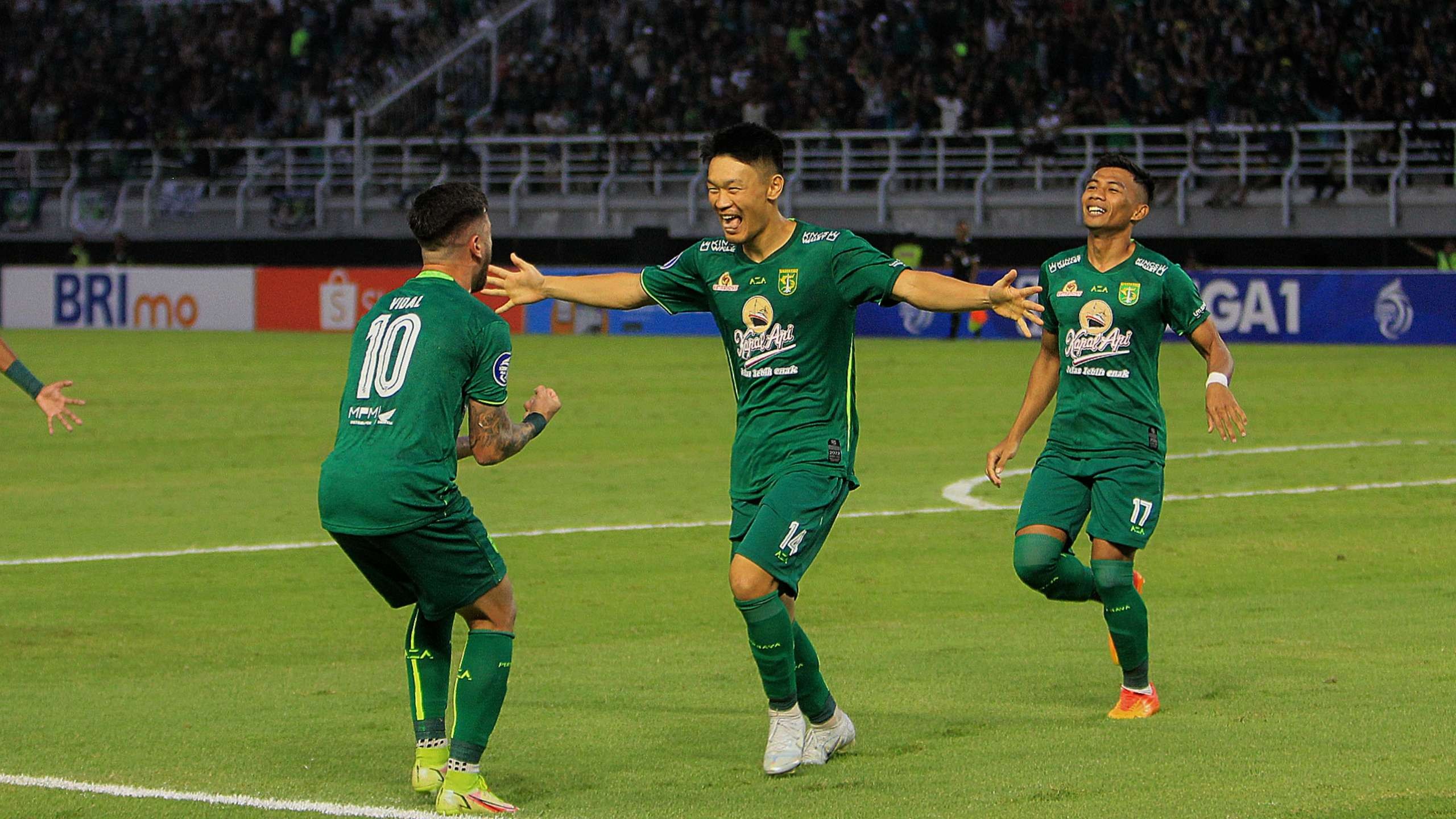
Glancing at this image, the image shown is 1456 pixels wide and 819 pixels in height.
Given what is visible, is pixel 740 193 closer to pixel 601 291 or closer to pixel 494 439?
pixel 601 291

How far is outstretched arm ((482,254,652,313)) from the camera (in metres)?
6.90

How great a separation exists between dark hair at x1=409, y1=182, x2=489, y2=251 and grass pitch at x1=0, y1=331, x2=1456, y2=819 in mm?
1779

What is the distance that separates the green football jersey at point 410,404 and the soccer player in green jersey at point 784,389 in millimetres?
1038

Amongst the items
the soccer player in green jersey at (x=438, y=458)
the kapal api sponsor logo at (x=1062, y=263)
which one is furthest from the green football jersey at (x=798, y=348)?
the kapal api sponsor logo at (x=1062, y=263)

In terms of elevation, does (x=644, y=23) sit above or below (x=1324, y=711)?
above

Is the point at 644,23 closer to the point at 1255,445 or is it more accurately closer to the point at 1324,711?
the point at 1255,445

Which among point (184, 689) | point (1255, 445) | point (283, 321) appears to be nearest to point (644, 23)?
point (283, 321)

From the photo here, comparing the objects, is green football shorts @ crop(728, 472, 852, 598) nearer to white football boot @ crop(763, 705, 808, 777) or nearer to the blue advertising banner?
white football boot @ crop(763, 705, 808, 777)

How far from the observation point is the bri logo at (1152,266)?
24.9 feet

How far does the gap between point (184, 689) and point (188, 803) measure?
2.06 metres

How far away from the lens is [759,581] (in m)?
6.23

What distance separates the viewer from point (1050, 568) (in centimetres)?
737

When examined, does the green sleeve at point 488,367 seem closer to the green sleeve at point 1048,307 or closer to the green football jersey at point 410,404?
the green football jersey at point 410,404

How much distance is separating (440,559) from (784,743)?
1.39 meters
